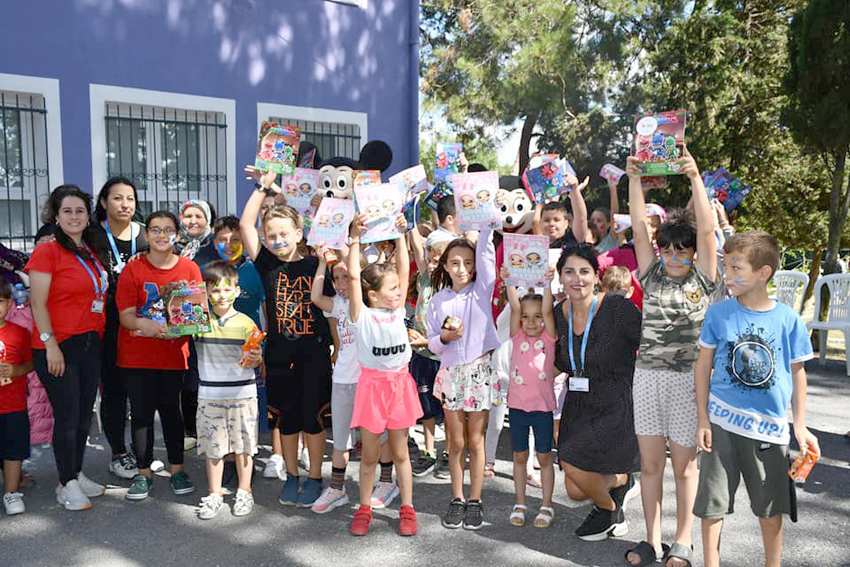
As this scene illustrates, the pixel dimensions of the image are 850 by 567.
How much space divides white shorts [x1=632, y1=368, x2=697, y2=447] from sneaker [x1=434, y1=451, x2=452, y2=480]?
1619mm

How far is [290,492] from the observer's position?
4.35 m

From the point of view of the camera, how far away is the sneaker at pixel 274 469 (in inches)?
188

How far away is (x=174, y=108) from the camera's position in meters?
7.87

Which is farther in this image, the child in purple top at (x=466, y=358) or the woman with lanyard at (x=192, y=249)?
the woman with lanyard at (x=192, y=249)

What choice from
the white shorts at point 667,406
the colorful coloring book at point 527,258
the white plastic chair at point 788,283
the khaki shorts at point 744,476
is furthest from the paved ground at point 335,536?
the white plastic chair at point 788,283

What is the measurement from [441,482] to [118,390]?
2.17m

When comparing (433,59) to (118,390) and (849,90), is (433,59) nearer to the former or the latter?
(849,90)

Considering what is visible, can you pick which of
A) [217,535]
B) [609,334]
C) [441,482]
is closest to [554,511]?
[441,482]

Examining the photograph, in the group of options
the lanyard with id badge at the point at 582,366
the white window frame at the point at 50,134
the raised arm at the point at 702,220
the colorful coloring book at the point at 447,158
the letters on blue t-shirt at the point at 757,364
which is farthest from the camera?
the white window frame at the point at 50,134

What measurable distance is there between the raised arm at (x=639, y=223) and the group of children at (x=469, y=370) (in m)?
0.01

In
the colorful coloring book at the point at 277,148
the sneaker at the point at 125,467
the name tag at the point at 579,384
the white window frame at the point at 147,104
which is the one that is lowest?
the sneaker at the point at 125,467

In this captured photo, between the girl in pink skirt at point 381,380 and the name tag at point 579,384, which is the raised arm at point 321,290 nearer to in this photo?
the girl in pink skirt at point 381,380

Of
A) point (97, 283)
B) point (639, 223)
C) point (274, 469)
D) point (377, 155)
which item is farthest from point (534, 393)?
point (97, 283)

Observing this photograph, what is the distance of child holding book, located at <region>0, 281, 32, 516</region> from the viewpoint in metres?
4.24
